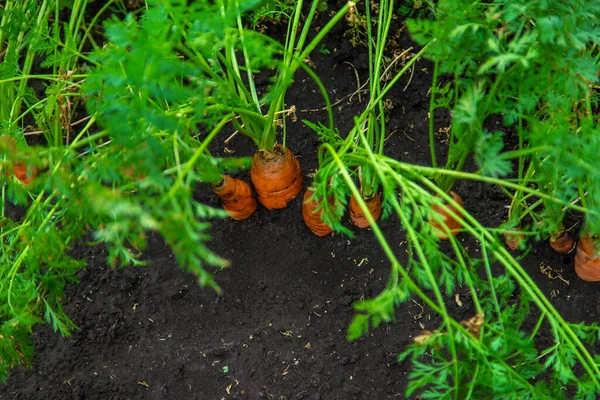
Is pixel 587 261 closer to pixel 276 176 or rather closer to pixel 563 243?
pixel 563 243

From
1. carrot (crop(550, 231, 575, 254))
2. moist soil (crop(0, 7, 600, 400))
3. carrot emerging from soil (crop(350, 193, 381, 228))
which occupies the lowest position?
moist soil (crop(0, 7, 600, 400))

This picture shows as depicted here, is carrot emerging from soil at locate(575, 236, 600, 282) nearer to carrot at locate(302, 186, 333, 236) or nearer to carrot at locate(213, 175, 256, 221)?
carrot at locate(302, 186, 333, 236)

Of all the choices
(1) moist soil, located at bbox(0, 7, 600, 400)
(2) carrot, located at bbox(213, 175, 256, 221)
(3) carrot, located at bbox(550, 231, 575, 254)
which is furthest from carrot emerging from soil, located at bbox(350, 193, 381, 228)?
(3) carrot, located at bbox(550, 231, 575, 254)

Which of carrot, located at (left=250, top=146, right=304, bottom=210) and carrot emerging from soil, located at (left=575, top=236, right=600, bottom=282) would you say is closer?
carrot emerging from soil, located at (left=575, top=236, right=600, bottom=282)

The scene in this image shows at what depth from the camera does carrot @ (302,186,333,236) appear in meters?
1.80

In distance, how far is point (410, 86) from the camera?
206cm

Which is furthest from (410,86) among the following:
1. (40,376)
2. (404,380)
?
(40,376)

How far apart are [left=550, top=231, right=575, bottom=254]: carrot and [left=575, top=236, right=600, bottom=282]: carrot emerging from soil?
0.03 metres

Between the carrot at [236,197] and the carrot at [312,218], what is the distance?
18 centimetres

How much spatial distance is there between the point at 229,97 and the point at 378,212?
637 millimetres

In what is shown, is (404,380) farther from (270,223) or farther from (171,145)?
(171,145)

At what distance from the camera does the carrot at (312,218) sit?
1.80m

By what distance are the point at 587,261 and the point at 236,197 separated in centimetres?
104

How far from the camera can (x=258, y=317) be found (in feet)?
6.10
